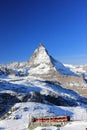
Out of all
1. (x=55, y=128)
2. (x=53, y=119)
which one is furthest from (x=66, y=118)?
(x=55, y=128)

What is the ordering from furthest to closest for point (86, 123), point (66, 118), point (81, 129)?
point (66, 118), point (86, 123), point (81, 129)

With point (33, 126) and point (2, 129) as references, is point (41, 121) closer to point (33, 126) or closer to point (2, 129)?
point (33, 126)

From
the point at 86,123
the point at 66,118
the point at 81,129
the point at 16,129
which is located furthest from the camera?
the point at 16,129

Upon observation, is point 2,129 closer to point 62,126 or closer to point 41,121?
point 41,121

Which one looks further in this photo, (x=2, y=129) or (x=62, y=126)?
(x=2, y=129)

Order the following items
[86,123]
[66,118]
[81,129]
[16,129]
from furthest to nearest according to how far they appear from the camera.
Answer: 1. [16,129]
2. [66,118]
3. [86,123]
4. [81,129]

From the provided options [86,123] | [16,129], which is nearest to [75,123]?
[86,123]

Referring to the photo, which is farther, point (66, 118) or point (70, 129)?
point (66, 118)

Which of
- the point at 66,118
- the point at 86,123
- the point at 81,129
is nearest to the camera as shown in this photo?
the point at 81,129
